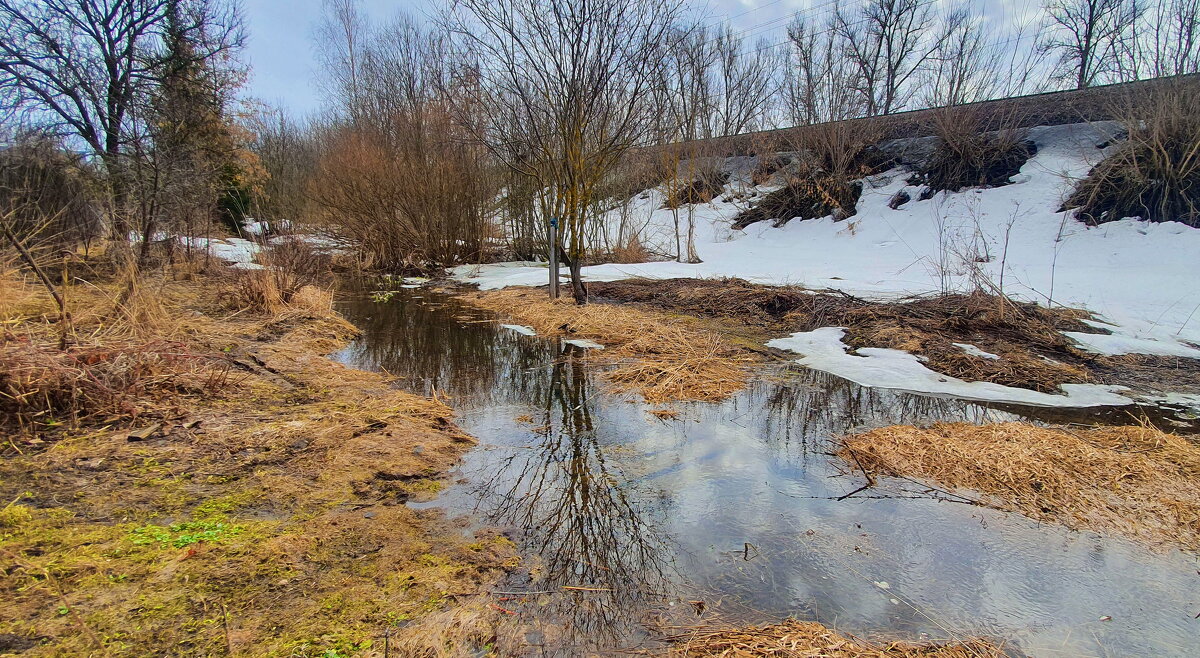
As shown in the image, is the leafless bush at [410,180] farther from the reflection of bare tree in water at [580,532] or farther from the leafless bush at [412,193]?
the reflection of bare tree in water at [580,532]

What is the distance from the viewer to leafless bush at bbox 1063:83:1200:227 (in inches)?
407

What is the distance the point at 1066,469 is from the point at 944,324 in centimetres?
398

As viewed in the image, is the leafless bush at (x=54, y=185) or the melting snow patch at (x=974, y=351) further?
the leafless bush at (x=54, y=185)

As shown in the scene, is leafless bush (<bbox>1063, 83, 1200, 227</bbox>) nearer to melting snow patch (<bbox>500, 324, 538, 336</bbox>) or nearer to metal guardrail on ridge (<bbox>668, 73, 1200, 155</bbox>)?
metal guardrail on ridge (<bbox>668, 73, 1200, 155</bbox>)

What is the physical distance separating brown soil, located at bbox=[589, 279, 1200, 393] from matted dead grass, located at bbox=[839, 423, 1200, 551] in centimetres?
154

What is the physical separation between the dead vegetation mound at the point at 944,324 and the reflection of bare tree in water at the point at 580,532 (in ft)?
13.4

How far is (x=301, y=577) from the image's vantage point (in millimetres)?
2088

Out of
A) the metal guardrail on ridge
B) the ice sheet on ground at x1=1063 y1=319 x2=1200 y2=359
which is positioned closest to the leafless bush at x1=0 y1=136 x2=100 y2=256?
the metal guardrail on ridge

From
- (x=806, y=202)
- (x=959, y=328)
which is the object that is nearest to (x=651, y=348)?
(x=959, y=328)

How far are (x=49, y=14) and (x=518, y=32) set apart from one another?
40.4 feet

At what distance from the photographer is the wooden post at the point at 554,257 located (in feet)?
29.0

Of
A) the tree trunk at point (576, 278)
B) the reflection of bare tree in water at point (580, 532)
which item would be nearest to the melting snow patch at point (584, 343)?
the tree trunk at point (576, 278)

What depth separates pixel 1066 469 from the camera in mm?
3162

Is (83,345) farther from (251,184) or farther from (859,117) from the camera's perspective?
(251,184)
